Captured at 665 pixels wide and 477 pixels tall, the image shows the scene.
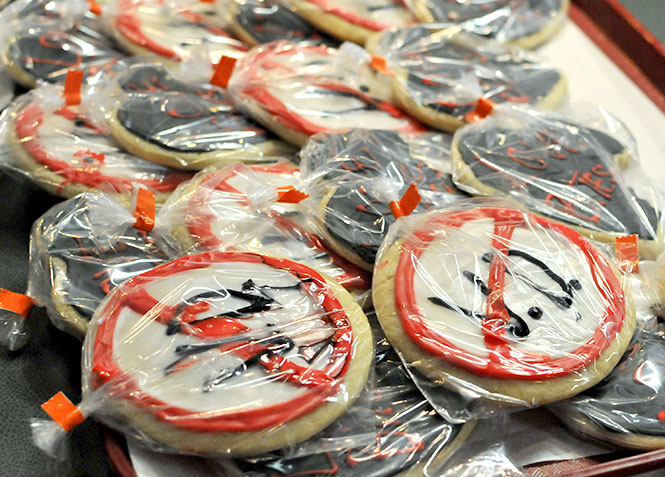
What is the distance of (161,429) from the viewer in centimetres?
103

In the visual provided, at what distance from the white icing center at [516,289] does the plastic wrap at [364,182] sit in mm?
139

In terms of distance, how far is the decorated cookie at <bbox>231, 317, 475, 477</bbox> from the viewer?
1.06 meters

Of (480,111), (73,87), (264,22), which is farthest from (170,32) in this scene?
(480,111)

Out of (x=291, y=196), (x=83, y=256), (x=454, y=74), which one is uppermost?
(x=454, y=74)

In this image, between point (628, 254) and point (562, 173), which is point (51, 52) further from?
point (628, 254)

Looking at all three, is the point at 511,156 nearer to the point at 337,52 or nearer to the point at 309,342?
the point at 337,52

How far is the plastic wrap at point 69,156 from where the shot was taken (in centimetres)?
152

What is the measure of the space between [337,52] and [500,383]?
42.4 inches

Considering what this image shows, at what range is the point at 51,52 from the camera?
6.15ft

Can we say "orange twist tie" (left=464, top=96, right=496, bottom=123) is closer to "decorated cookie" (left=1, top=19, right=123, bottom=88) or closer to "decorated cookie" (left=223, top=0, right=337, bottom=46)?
"decorated cookie" (left=223, top=0, right=337, bottom=46)

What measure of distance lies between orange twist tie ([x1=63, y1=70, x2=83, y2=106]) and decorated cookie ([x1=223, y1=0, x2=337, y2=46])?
52 cm

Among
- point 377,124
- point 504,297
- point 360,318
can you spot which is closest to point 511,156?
point 377,124

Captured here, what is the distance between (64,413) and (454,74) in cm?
129

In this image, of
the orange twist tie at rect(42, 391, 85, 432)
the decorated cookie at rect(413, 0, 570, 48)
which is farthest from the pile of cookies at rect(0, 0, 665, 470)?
the decorated cookie at rect(413, 0, 570, 48)
